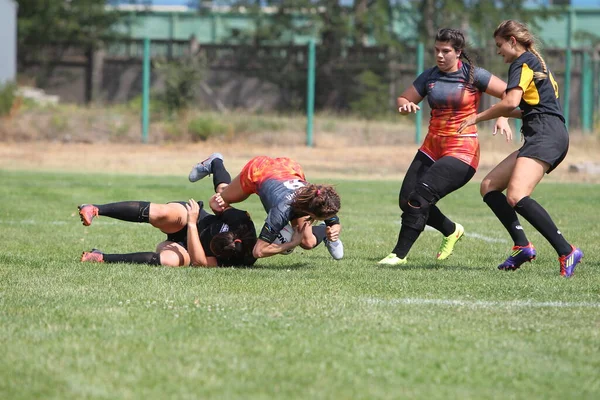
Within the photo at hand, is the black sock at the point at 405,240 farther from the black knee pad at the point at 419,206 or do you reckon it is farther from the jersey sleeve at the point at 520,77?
the jersey sleeve at the point at 520,77

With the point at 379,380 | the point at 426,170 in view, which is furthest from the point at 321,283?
the point at 379,380

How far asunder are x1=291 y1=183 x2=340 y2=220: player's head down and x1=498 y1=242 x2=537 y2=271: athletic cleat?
160 cm

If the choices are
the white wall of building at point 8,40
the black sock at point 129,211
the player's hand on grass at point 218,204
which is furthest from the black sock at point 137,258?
the white wall of building at point 8,40

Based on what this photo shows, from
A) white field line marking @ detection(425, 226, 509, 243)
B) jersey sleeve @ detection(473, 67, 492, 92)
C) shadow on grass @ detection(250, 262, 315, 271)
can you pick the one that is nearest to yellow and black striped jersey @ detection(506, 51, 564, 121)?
jersey sleeve @ detection(473, 67, 492, 92)

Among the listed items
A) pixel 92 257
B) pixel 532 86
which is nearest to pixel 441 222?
pixel 532 86

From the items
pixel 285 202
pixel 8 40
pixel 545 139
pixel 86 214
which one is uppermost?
pixel 8 40

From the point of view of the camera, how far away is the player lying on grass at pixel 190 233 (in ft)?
25.2

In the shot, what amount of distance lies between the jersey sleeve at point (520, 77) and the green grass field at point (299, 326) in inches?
56.3

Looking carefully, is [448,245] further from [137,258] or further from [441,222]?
[137,258]

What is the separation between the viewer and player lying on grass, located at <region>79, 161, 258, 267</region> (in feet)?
25.2

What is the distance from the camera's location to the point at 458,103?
816 cm

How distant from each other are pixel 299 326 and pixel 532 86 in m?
3.15

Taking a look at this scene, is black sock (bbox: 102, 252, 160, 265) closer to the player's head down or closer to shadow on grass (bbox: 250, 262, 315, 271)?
shadow on grass (bbox: 250, 262, 315, 271)

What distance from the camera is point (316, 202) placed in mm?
7109
